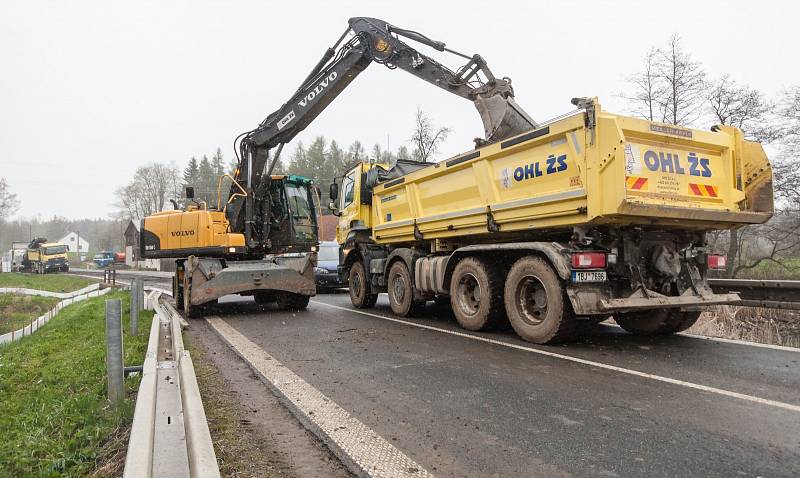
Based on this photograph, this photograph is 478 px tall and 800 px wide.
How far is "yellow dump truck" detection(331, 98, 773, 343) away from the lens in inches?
214

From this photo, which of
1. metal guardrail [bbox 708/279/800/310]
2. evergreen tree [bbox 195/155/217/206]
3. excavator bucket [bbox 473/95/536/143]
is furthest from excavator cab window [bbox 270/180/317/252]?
evergreen tree [bbox 195/155/217/206]

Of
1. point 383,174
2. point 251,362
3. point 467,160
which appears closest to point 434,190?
point 467,160

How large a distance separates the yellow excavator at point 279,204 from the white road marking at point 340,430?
473cm

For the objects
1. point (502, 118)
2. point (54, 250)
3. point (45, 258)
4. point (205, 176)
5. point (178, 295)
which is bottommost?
point (178, 295)

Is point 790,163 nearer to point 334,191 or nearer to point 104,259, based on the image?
point 334,191

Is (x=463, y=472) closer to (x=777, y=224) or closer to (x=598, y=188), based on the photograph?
(x=598, y=188)

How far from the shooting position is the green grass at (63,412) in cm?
335

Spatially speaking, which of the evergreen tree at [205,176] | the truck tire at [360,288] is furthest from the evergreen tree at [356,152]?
the truck tire at [360,288]

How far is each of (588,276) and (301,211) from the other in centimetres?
746

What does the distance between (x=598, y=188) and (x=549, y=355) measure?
1.89m

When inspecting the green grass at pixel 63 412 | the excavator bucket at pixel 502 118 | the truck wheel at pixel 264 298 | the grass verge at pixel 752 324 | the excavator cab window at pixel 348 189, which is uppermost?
the excavator bucket at pixel 502 118

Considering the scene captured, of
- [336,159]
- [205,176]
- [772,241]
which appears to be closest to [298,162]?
[336,159]

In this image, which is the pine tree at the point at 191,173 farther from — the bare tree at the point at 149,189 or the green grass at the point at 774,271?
the green grass at the point at 774,271

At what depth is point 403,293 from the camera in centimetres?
910
